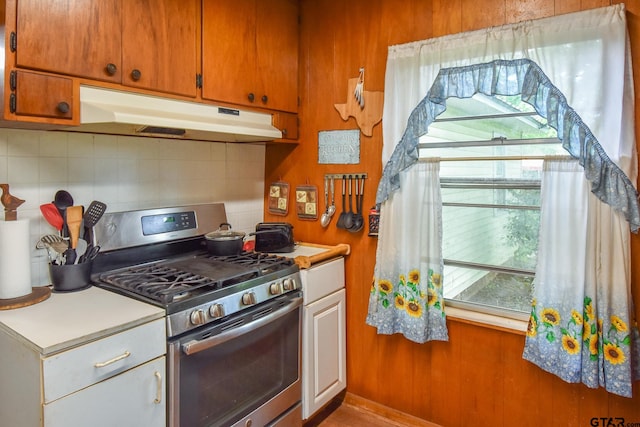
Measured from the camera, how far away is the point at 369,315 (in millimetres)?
2178

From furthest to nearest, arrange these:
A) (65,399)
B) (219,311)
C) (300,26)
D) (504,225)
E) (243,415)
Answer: (300,26)
(504,225)
(243,415)
(219,311)
(65,399)

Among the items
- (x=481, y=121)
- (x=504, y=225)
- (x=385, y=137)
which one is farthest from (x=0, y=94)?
(x=504, y=225)

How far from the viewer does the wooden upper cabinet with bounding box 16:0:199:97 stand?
1.33 m

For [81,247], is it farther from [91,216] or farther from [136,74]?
[136,74]

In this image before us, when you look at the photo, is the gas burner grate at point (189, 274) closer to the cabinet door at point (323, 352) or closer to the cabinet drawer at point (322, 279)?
the cabinet drawer at point (322, 279)

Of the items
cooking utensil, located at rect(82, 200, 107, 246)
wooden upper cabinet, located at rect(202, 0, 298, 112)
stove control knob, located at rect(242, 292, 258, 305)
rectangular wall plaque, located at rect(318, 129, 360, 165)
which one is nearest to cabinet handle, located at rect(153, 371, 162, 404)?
stove control knob, located at rect(242, 292, 258, 305)

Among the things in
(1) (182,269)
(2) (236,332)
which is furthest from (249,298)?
(1) (182,269)

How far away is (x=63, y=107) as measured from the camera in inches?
55.1

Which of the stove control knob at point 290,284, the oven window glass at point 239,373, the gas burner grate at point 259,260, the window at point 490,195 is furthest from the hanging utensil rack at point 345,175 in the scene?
the oven window glass at point 239,373

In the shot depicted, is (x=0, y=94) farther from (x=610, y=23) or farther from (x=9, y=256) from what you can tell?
(x=610, y=23)

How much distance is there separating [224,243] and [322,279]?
21.4 inches

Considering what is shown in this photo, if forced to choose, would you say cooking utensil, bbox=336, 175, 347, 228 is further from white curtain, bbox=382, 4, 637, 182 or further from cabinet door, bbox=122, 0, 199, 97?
cabinet door, bbox=122, 0, 199, 97

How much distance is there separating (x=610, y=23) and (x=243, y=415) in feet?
6.96

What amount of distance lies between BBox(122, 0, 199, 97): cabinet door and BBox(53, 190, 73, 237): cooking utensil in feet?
1.75
